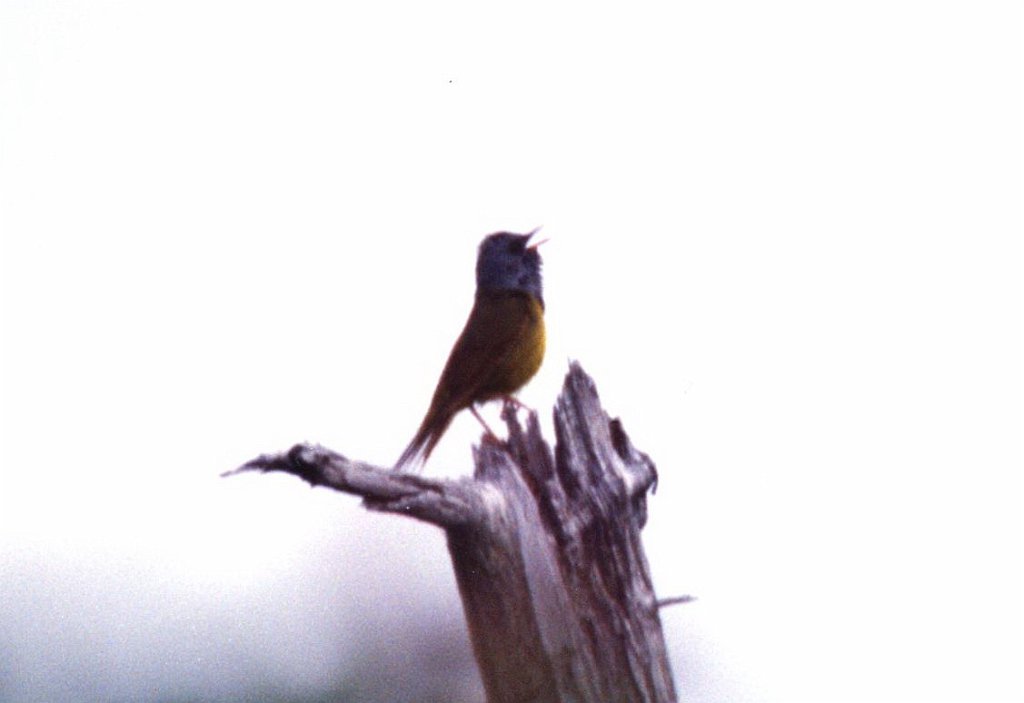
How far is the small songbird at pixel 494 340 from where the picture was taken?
6203mm

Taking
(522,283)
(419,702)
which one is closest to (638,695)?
(419,702)

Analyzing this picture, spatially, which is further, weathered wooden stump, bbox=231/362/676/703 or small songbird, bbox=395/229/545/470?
small songbird, bbox=395/229/545/470

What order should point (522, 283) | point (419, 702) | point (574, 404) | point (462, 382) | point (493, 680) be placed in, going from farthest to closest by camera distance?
point (522, 283)
point (419, 702)
point (462, 382)
point (574, 404)
point (493, 680)

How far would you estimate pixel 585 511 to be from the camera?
4.82m

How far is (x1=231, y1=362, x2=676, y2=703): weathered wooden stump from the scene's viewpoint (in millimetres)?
4289

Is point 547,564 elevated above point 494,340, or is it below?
below

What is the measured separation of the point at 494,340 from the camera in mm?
6801

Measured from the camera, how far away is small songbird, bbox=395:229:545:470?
20.4 ft

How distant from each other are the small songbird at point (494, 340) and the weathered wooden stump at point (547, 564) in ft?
3.55

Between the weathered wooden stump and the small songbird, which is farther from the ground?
the small songbird

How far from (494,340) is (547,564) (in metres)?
2.47

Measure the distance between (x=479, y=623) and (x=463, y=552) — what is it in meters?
0.25

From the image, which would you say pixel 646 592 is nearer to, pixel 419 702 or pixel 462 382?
pixel 462 382

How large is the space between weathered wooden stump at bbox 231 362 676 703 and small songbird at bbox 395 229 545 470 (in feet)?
3.55
